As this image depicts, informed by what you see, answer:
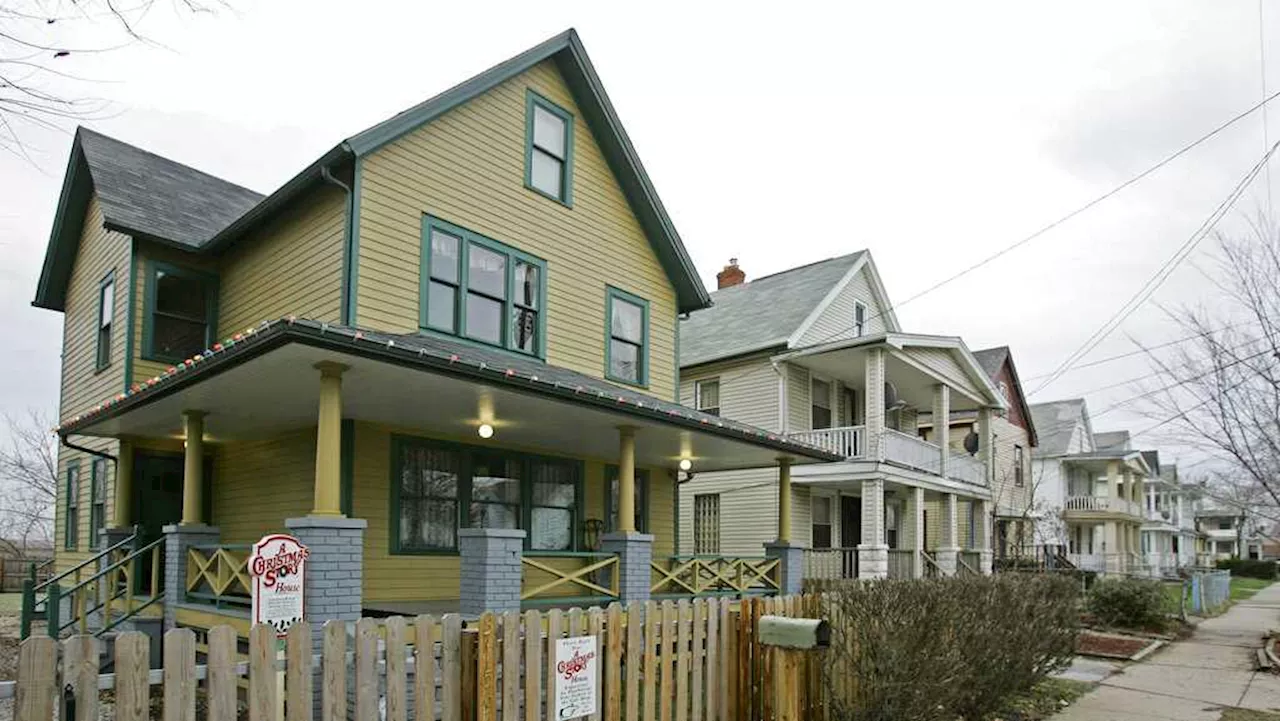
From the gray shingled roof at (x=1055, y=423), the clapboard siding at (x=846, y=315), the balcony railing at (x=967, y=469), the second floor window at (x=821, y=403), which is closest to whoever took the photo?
the second floor window at (x=821, y=403)

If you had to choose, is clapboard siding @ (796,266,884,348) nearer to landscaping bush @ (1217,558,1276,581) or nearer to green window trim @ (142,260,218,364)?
green window trim @ (142,260,218,364)

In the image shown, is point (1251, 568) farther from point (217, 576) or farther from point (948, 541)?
point (217, 576)

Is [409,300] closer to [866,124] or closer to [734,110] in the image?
[734,110]

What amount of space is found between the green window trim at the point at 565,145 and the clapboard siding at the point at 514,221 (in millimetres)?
105

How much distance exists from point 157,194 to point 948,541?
19602 millimetres

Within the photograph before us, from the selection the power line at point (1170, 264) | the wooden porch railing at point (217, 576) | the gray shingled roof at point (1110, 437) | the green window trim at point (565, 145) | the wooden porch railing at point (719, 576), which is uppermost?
the green window trim at point (565, 145)

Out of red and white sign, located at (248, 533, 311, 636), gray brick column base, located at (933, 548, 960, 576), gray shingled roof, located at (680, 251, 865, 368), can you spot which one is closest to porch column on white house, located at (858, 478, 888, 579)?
gray brick column base, located at (933, 548, 960, 576)

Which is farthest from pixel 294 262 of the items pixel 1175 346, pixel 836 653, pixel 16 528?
pixel 16 528

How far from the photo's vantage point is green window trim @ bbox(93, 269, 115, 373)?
15.0 meters

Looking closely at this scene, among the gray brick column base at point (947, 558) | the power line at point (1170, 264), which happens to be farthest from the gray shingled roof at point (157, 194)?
the gray brick column base at point (947, 558)

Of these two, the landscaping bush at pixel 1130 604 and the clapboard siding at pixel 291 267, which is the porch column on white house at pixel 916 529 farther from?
the clapboard siding at pixel 291 267

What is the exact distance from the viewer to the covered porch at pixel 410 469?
29.2 ft

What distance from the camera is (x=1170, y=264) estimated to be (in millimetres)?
17797

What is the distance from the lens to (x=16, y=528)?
49.1 metres
